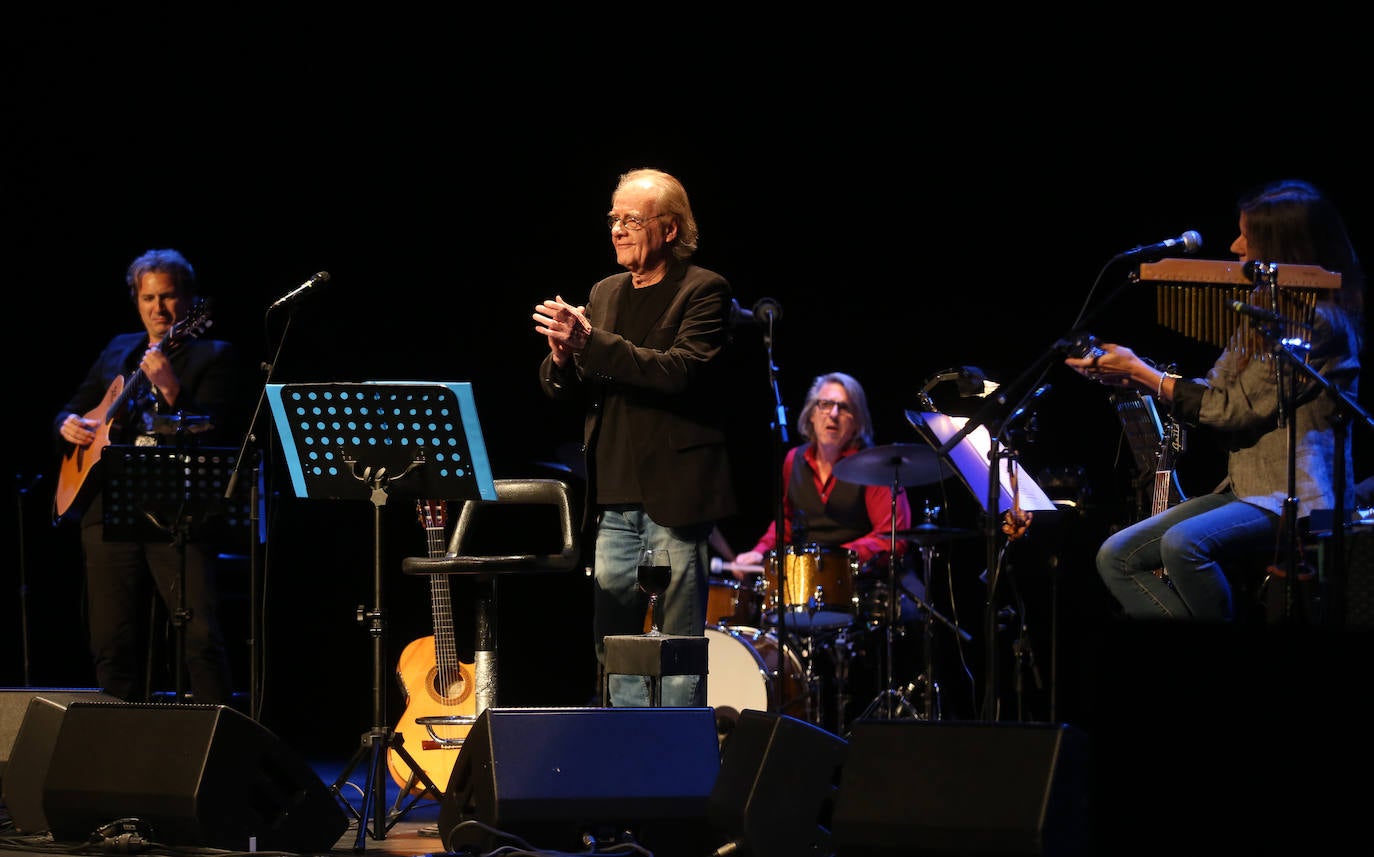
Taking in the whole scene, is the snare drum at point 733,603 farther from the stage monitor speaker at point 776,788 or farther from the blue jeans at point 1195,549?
the stage monitor speaker at point 776,788

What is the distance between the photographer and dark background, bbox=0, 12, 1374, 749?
6.69m

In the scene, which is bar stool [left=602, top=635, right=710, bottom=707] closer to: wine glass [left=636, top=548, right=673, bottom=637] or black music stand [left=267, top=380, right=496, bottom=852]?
wine glass [left=636, top=548, right=673, bottom=637]

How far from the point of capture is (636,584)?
425cm

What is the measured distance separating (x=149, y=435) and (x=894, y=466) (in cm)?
286

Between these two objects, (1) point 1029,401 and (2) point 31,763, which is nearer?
(2) point 31,763

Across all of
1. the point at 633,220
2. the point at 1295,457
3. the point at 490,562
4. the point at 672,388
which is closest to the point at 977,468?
the point at 1295,457

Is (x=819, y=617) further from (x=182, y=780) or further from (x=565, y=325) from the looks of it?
(x=182, y=780)

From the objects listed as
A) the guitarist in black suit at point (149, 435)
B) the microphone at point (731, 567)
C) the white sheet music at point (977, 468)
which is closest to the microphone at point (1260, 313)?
the white sheet music at point (977, 468)

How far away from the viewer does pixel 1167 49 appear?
5.92m

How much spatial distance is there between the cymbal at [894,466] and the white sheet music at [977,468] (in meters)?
0.62

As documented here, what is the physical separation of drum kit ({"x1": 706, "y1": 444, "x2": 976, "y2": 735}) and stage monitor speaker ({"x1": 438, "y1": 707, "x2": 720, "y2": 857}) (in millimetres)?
2277

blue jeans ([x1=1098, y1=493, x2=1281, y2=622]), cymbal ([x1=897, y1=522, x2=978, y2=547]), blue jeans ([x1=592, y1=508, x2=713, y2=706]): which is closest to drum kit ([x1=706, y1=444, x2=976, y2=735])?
cymbal ([x1=897, y1=522, x2=978, y2=547])

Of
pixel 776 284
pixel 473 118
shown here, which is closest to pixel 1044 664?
pixel 776 284

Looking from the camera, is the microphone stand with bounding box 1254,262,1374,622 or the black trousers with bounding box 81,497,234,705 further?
the black trousers with bounding box 81,497,234,705
